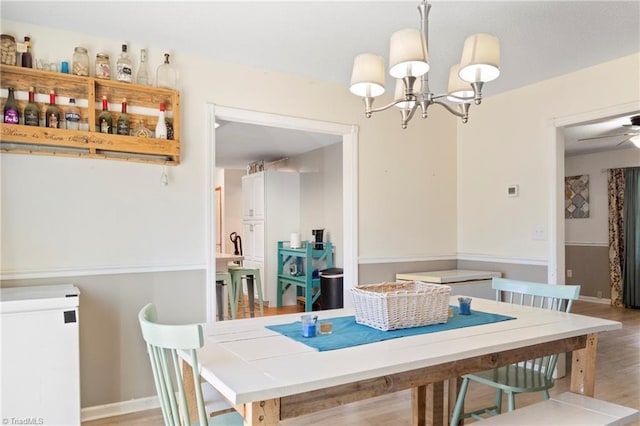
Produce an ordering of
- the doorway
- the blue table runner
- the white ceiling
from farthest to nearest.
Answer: the doorway
the white ceiling
the blue table runner

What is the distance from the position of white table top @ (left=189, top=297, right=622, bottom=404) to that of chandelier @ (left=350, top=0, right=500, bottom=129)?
3.17ft

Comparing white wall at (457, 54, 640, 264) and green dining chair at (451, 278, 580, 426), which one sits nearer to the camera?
green dining chair at (451, 278, 580, 426)

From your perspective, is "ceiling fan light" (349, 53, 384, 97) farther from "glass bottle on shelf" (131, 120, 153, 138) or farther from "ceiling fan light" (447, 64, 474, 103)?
"glass bottle on shelf" (131, 120, 153, 138)

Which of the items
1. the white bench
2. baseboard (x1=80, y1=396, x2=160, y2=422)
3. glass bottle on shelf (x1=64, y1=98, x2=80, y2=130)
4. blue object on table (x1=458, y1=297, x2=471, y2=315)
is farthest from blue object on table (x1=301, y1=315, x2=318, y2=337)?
glass bottle on shelf (x1=64, y1=98, x2=80, y2=130)

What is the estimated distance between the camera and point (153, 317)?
1.66 metres

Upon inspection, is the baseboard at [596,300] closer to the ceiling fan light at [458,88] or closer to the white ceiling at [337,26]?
the white ceiling at [337,26]

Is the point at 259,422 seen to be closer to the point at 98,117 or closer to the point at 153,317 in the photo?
the point at 153,317

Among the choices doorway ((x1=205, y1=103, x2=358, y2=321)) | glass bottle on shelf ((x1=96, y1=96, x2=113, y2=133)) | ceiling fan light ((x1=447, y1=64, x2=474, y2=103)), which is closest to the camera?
ceiling fan light ((x1=447, y1=64, x2=474, y2=103))

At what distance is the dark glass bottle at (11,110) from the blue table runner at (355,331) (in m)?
1.84

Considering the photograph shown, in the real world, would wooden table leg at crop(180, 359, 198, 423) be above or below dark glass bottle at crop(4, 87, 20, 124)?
below

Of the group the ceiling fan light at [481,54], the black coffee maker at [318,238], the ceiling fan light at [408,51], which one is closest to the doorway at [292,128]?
the ceiling fan light at [408,51]

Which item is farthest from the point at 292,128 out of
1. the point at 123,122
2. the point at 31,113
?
the point at 31,113

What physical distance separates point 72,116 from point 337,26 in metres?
1.63

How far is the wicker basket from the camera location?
1809 millimetres
